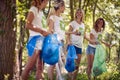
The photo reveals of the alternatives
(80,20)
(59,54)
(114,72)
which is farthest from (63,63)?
(114,72)

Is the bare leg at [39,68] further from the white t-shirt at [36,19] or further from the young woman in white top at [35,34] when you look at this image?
the white t-shirt at [36,19]

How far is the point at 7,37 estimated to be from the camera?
6.43 m

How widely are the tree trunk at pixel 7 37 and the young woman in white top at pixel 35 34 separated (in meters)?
0.29

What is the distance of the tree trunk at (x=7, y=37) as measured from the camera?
21.0 ft

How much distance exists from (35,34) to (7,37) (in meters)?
0.52

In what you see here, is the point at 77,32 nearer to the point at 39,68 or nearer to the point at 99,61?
the point at 99,61

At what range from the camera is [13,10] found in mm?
6395

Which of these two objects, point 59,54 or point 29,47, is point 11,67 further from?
point 59,54

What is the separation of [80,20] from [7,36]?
8.09ft

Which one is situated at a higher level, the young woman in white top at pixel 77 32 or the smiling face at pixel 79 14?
the smiling face at pixel 79 14

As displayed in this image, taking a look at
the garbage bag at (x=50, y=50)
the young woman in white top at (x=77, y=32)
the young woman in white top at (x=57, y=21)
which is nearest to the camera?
the garbage bag at (x=50, y=50)

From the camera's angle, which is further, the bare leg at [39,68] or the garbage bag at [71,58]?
the garbage bag at [71,58]

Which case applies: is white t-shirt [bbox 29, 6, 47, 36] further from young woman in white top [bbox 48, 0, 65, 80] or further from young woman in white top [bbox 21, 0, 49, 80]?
young woman in white top [bbox 48, 0, 65, 80]

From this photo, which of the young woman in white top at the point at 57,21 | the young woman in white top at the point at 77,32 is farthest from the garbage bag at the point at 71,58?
the young woman in white top at the point at 57,21
